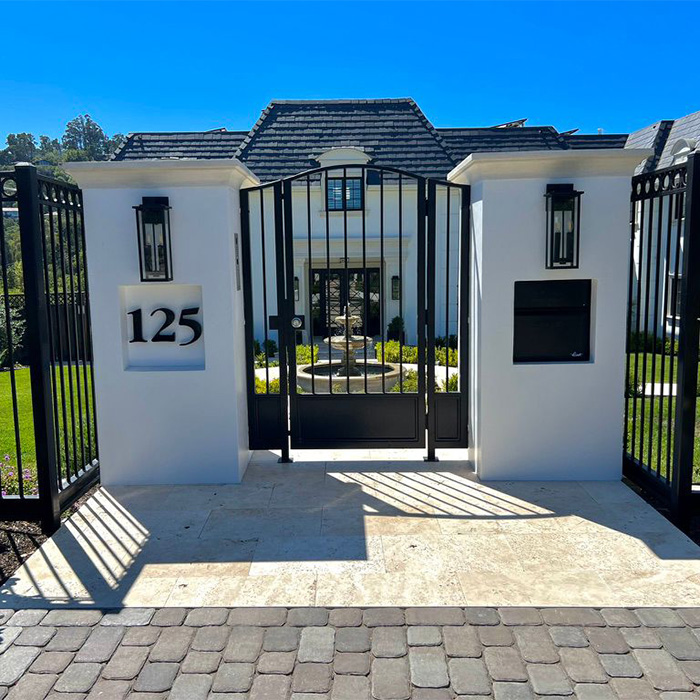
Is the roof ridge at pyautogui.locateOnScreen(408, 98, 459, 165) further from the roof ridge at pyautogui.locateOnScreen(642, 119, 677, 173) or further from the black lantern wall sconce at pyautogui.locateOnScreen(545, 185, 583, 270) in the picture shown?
the black lantern wall sconce at pyautogui.locateOnScreen(545, 185, 583, 270)

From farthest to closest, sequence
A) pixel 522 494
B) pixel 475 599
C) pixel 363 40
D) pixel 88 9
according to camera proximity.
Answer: pixel 363 40 < pixel 88 9 < pixel 522 494 < pixel 475 599

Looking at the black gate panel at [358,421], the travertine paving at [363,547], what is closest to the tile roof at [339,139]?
the black gate panel at [358,421]

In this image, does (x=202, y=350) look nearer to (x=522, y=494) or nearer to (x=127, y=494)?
(x=127, y=494)

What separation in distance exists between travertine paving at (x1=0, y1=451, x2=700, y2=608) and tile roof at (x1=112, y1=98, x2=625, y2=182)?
494 inches

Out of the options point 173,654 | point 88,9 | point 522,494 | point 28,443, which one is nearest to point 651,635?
point 522,494

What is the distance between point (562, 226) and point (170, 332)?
3.33 metres

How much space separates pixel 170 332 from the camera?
518 centimetres

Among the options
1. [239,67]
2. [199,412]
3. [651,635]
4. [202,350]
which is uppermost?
[239,67]

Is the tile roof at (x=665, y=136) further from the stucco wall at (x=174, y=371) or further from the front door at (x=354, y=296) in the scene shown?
the stucco wall at (x=174, y=371)

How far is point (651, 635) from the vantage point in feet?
9.73

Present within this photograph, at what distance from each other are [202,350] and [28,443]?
2894 millimetres

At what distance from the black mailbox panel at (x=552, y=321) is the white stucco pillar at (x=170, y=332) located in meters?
2.43

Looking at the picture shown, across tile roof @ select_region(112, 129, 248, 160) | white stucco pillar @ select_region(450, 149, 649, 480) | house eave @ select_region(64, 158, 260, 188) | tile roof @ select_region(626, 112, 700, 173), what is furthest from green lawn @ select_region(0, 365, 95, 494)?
tile roof @ select_region(626, 112, 700, 173)

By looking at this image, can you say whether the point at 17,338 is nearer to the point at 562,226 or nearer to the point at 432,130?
the point at 432,130
